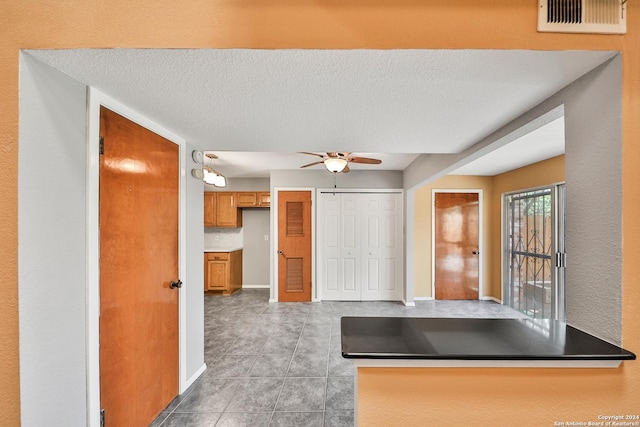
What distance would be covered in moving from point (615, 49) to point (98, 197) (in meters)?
2.34

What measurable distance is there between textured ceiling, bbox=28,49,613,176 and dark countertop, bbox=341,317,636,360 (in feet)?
3.61

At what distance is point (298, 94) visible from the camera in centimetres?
129

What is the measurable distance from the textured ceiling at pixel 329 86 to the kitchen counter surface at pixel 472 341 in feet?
3.61

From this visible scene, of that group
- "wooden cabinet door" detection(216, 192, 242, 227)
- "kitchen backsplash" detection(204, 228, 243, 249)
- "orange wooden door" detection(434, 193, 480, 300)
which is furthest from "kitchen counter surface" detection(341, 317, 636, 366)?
"kitchen backsplash" detection(204, 228, 243, 249)

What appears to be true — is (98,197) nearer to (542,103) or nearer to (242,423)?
(242,423)

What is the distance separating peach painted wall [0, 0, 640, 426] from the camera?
0.95 meters

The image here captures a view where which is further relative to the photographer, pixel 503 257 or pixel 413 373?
pixel 503 257

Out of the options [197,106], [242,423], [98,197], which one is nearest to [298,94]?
[197,106]

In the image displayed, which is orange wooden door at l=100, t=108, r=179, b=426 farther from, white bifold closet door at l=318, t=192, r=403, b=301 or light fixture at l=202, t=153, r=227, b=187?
white bifold closet door at l=318, t=192, r=403, b=301

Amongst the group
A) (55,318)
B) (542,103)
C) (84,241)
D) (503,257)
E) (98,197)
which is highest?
(542,103)

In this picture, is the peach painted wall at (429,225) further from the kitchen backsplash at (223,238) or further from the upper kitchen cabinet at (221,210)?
the kitchen backsplash at (223,238)

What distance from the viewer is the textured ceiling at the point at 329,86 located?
999 millimetres

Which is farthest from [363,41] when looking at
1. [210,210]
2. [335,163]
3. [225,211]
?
[210,210]

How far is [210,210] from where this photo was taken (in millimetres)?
5285
